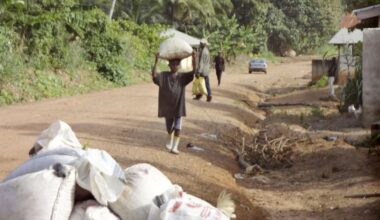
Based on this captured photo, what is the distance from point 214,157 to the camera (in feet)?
37.6

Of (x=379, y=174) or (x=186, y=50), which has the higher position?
(x=186, y=50)

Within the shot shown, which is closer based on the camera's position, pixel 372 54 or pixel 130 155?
pixel 130 155

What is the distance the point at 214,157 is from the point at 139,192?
7.38 metres

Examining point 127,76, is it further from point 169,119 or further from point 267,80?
point 169,119

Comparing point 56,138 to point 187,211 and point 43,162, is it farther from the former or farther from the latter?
point 187,211

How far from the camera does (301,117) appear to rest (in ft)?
58.9

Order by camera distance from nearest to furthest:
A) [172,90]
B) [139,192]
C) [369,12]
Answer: [139,192] < [172,90] < [369,12]

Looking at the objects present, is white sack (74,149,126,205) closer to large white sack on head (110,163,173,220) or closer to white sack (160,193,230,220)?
large white sack on head (110,163,173,220)

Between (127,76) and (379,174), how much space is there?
20.0 meters

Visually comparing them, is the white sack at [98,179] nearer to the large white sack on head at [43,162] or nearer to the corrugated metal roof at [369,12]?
the large white sack on head at [43,162]

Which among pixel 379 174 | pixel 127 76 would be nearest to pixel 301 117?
pixel 379 174

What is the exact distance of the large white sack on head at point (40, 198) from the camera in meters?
3.80

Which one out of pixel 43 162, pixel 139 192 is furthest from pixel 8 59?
pixel 139 192

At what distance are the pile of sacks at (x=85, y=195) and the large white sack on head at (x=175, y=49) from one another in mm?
4359
